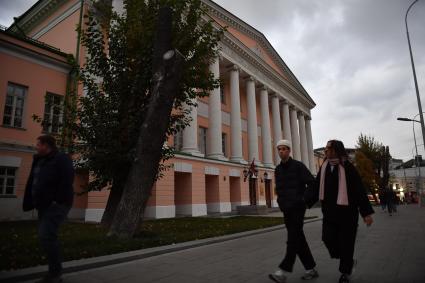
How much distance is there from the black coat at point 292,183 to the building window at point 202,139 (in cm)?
2305

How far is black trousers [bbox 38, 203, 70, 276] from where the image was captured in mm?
4332

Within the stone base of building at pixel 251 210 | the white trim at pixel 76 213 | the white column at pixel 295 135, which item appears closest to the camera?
the white trim at pixel 76 213

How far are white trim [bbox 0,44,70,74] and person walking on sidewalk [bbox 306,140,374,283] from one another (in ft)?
62.4

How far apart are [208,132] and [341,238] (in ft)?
77.5

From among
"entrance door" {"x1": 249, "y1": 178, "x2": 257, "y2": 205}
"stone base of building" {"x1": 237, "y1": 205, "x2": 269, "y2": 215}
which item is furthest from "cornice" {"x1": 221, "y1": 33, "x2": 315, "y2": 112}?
"stone base of building" {"x1": 237, "y1": 205, "x2": 269, "y2": 215}

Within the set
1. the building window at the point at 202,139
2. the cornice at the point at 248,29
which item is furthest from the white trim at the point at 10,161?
the cornice at the point at 248,29

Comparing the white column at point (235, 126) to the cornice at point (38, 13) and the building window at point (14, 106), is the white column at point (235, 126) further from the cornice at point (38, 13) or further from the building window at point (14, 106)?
the building window at point (14, 106)

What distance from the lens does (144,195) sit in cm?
883

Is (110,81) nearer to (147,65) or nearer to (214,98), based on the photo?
(147,65)

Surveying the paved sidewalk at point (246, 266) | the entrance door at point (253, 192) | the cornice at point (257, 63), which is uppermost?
the cornice at point (257, 63)

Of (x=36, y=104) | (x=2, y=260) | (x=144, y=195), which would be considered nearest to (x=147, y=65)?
(x=144, y=195)

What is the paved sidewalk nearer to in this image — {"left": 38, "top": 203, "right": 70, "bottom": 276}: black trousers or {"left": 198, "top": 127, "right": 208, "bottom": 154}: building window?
{"left": 38, "top": 203, "right": 70, "bottom": 276}: black trousers

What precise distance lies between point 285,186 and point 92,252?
14.2 feet

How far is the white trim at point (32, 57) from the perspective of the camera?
58.7 ft
